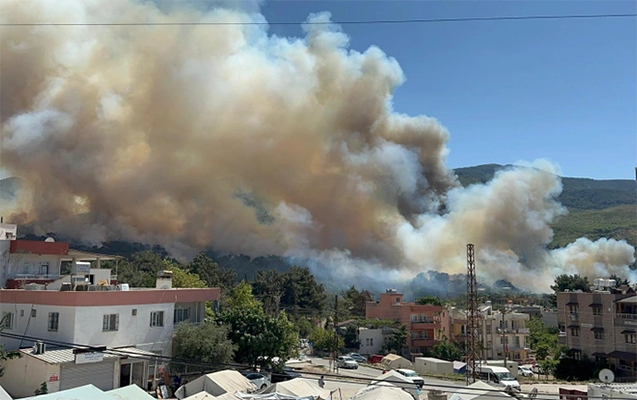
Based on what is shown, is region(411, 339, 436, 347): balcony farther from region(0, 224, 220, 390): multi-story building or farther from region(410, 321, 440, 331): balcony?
region(0, 224, 220, 390): multi-story building

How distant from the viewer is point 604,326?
33.8 m

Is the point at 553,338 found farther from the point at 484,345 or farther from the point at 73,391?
the point at 73,391

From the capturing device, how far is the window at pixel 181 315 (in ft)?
72.8

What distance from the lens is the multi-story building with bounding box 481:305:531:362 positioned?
139ft

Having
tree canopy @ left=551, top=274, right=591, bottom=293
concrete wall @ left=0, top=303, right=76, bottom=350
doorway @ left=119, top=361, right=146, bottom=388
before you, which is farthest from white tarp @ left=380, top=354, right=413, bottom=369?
tree canopy @ left=551, top=274, right=591, bottom=293

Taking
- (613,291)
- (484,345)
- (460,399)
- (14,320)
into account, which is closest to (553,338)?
(484,345)

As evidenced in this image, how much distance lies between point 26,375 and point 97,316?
2.64 metres

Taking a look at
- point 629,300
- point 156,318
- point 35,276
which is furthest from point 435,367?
point 35,276

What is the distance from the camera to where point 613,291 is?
35.8m

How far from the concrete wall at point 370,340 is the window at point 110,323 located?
26.4m

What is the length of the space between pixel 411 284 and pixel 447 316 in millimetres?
41429

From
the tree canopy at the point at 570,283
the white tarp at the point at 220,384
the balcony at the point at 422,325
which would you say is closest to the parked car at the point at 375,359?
the balcony at the point at 422,325

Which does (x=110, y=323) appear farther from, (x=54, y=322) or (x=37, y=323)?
(x=37, y=323)

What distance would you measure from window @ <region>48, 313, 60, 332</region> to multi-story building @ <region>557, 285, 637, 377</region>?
28437 mm
